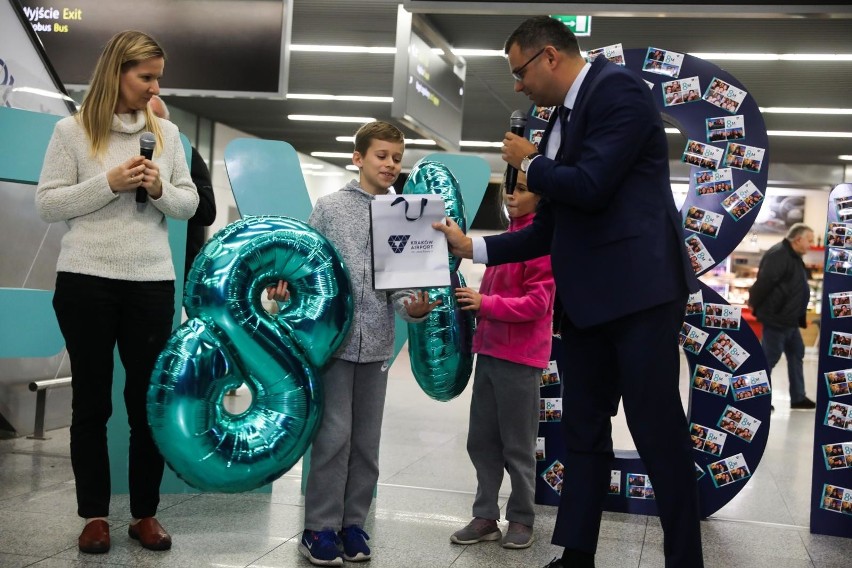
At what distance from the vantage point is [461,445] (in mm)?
5082

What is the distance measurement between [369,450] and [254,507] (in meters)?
0.77

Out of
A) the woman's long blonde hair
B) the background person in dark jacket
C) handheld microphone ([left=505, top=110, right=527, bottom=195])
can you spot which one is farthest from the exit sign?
the woman's long blonde hair

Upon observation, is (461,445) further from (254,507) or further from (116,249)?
(116,249)

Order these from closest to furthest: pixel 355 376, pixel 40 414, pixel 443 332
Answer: pixel 355 376 → pixel 443 332 → pixel 40 414

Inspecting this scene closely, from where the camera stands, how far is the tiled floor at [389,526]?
108 inches

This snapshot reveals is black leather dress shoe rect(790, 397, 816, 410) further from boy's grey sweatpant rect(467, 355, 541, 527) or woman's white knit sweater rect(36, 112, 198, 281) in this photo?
woman's white knit sweater rect(36, 112, 198, 281)

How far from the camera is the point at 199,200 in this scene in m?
3.30

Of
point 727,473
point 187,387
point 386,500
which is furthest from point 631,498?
point 187,387

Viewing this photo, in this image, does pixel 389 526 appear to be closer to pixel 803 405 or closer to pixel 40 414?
pixel 40 414

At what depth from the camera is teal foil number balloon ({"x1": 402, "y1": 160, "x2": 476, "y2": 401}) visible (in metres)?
2.93

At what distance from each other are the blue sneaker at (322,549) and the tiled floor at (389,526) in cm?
5

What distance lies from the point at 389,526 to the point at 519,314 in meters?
0.91

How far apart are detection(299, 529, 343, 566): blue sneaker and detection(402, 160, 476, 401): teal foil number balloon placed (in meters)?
0.57

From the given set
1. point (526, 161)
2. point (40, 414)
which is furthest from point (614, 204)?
point (40, 414)
